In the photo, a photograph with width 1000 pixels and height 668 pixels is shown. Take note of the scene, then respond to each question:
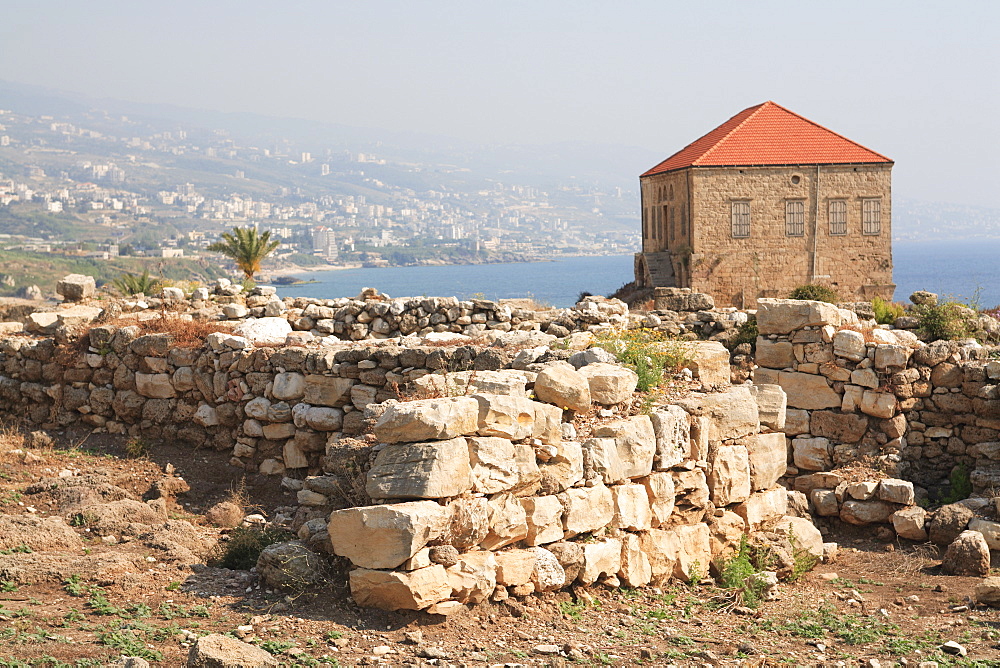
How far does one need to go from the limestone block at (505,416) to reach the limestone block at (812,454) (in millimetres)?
5936

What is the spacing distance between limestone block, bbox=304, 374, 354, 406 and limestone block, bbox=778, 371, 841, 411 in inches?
214

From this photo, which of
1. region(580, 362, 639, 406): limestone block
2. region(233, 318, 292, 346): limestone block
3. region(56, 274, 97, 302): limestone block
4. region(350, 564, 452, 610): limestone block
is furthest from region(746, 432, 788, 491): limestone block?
region(56, 274, 97, 302): limestone block

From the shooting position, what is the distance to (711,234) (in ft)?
115

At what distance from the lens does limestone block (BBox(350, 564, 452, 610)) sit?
18.2 feet

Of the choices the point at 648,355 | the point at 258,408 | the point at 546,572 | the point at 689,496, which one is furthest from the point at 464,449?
the point at 258,408

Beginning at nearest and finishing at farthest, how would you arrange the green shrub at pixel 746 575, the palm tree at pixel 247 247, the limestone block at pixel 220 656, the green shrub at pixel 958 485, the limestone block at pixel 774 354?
the limestone block at pixel 220 656 → the green shrub at pixel 746 575 → the green shrub at pixel 958 485 → the limestone block at pixel 774 354 → the palm tree at pixel 247 247

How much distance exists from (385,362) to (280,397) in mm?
1347

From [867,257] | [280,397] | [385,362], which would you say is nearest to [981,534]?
[385,362]

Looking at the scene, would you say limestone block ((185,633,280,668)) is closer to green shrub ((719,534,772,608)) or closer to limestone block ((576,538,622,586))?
limestone block ((576,538,622,586))

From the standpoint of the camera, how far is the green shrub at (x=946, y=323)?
44.9 ft

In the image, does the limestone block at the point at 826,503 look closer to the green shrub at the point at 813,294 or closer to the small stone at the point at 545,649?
the small stone at the point at 545,649

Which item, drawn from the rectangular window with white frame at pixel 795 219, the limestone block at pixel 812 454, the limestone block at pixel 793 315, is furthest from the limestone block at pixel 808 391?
the rectangular window with white frame at pixel 795 219

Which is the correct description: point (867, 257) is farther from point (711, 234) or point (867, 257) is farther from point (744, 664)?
point (744, 664)

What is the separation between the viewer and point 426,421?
5.79 m
